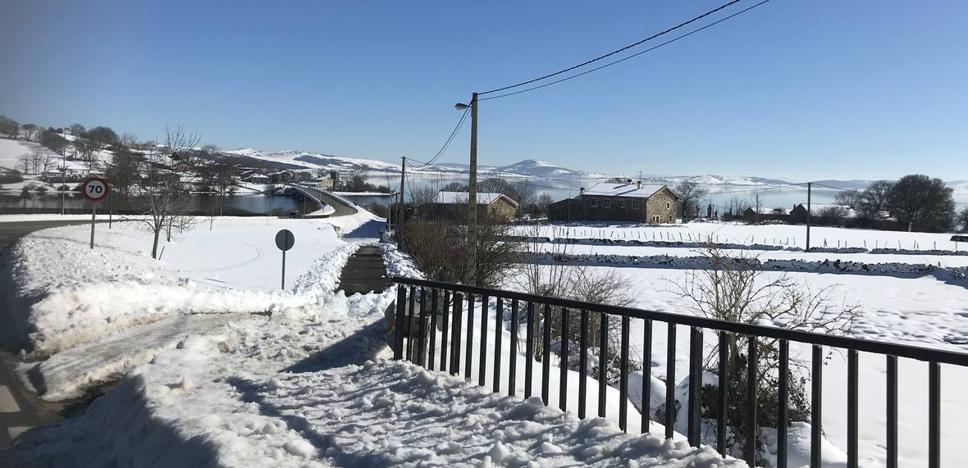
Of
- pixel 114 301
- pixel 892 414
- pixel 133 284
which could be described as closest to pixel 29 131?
pixel 892 414

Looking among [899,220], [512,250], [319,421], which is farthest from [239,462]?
[899,220]

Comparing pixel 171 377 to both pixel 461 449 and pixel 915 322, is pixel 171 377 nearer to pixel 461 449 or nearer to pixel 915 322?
pixel 461 449

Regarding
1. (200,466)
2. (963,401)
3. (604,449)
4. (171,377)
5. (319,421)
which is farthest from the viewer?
(963,401)

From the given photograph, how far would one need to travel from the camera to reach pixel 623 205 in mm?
95250

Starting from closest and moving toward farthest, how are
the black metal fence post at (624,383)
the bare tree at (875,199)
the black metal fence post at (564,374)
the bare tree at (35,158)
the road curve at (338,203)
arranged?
the bare tree at (35,158), the black metal fence post at (624,383), the black metal fence post at (564,374), the road curve at (338,203), the bare tree at (875,199)

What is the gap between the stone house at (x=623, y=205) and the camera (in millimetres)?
93613

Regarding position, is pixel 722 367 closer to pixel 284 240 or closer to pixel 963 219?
pixel 284 240

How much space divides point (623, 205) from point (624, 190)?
3.23 metres

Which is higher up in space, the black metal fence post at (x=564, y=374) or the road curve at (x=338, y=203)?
the road curve at (x=338, y=203)

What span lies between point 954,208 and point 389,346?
118104mm

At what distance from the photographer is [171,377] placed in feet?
22.2

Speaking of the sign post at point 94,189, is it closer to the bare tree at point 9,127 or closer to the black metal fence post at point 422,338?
the black metal fence post at point 422,338

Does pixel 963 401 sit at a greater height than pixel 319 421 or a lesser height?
lesser

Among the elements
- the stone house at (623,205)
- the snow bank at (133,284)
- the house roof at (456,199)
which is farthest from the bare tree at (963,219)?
the snow bank at (133,284)
